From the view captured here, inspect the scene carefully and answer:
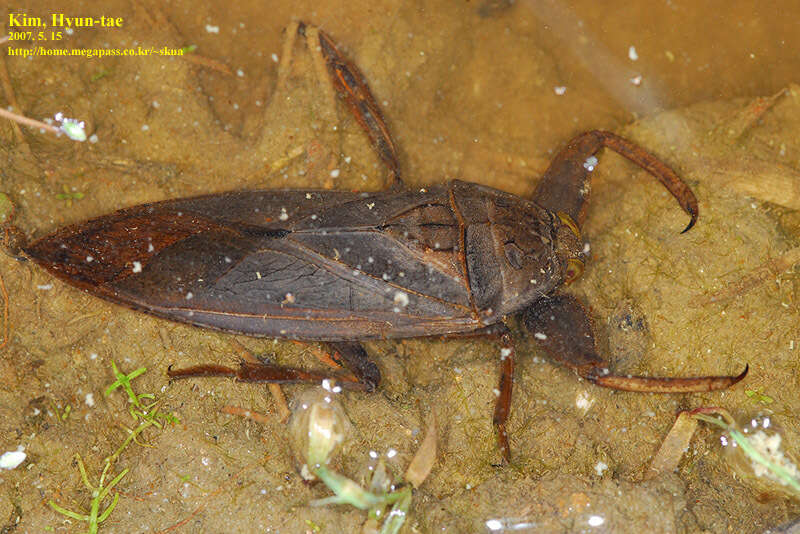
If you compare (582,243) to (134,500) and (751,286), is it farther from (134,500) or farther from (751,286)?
(134,500)

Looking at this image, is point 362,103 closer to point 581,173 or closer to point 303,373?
point 581,173

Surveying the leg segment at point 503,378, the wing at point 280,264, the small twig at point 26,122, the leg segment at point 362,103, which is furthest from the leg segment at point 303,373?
the small twig at point 26,122

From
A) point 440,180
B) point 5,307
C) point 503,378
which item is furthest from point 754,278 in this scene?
point 5,307

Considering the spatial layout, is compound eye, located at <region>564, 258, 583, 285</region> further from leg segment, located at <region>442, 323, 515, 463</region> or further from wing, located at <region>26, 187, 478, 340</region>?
wing, located at <region>26, 187, 478, 340</region>

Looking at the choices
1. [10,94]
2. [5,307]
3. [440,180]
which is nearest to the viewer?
[5,307]

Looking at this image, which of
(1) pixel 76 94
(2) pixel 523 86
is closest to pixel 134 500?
(1) pixel 76 94
